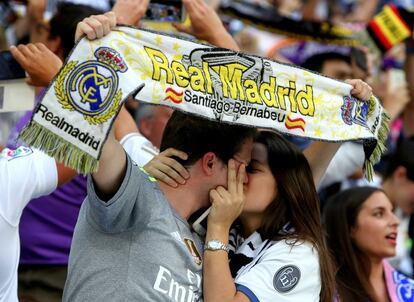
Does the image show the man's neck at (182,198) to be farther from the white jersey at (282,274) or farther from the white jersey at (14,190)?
the white jersey at (14,190)

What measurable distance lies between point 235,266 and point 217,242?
28 centimetres

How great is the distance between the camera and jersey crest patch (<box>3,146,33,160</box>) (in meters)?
3.18

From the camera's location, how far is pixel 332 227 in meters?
4.44

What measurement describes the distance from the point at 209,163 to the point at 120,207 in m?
0.51

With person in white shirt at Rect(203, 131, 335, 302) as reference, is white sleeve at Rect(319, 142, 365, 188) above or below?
below

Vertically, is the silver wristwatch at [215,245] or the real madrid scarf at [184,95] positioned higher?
the real madrid scarf at [184,95]

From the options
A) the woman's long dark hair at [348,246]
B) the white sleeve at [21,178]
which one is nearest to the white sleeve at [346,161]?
the woman's long dark hair at [348,246]

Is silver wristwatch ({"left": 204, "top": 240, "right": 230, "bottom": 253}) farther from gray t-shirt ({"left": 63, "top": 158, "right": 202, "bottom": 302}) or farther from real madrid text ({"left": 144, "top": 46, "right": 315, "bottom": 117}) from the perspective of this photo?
real madrid text ({"left": 144, "top": 46, "right": 315, "bottom": 117})

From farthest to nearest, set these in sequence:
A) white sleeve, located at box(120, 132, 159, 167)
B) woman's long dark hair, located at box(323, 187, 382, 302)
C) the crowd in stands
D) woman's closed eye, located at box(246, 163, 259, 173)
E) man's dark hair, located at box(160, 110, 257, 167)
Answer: woman's long dark hair, located at box(323, 187, 382, 302) → white sleeve, located at box(120, 132, 159, 167) → woman's closed eye, located at box(246, 163, 259, 173) → man's dark hair, located at box(160, 110, 257, 167) → the crowd in stands

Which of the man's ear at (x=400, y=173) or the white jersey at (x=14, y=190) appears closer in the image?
the white jersey at (x=14, y=190)

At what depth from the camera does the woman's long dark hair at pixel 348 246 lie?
4156 mm

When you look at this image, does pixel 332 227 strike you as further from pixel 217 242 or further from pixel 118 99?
pixel 118 99

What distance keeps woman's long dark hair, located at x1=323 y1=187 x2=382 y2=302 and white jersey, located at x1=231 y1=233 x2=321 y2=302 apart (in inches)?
36.1

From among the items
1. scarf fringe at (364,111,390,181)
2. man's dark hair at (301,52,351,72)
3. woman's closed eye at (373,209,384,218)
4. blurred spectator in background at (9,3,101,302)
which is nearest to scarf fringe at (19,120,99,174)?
scarf fringe at (364,111,390,181)
